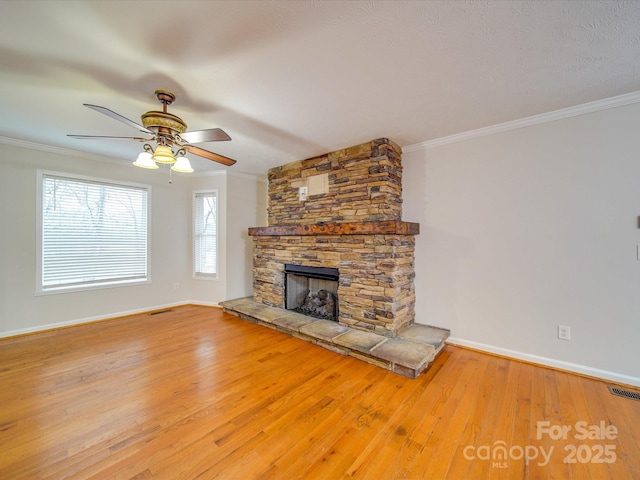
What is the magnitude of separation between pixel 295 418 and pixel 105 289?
12.5 ft

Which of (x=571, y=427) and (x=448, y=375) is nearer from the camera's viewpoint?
(x=571, y=427)

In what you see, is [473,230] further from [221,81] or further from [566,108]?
[221,81]

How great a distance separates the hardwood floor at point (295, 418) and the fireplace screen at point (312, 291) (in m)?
0.98

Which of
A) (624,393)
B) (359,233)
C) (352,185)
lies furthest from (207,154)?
(624,393)

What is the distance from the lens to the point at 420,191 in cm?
326

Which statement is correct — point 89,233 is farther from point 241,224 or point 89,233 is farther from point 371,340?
point 371,340

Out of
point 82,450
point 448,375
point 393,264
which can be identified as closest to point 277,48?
point 393,264

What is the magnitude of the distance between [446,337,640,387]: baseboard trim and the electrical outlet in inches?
9.2

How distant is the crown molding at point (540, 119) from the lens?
2193 millimetres

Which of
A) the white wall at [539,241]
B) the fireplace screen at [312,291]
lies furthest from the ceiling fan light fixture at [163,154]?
the white wall at [539,241]

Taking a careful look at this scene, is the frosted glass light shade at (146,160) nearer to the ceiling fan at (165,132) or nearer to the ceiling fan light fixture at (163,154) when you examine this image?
Answer: the ceiling fan at (165,132)

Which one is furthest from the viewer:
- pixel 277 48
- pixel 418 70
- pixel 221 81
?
pixel 221 81

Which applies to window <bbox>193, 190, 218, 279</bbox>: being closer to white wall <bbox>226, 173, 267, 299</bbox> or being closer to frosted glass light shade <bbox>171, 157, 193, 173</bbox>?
white wall <bbox>226, 173, 267, 299</bbox>

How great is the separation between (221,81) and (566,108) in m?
3.11
